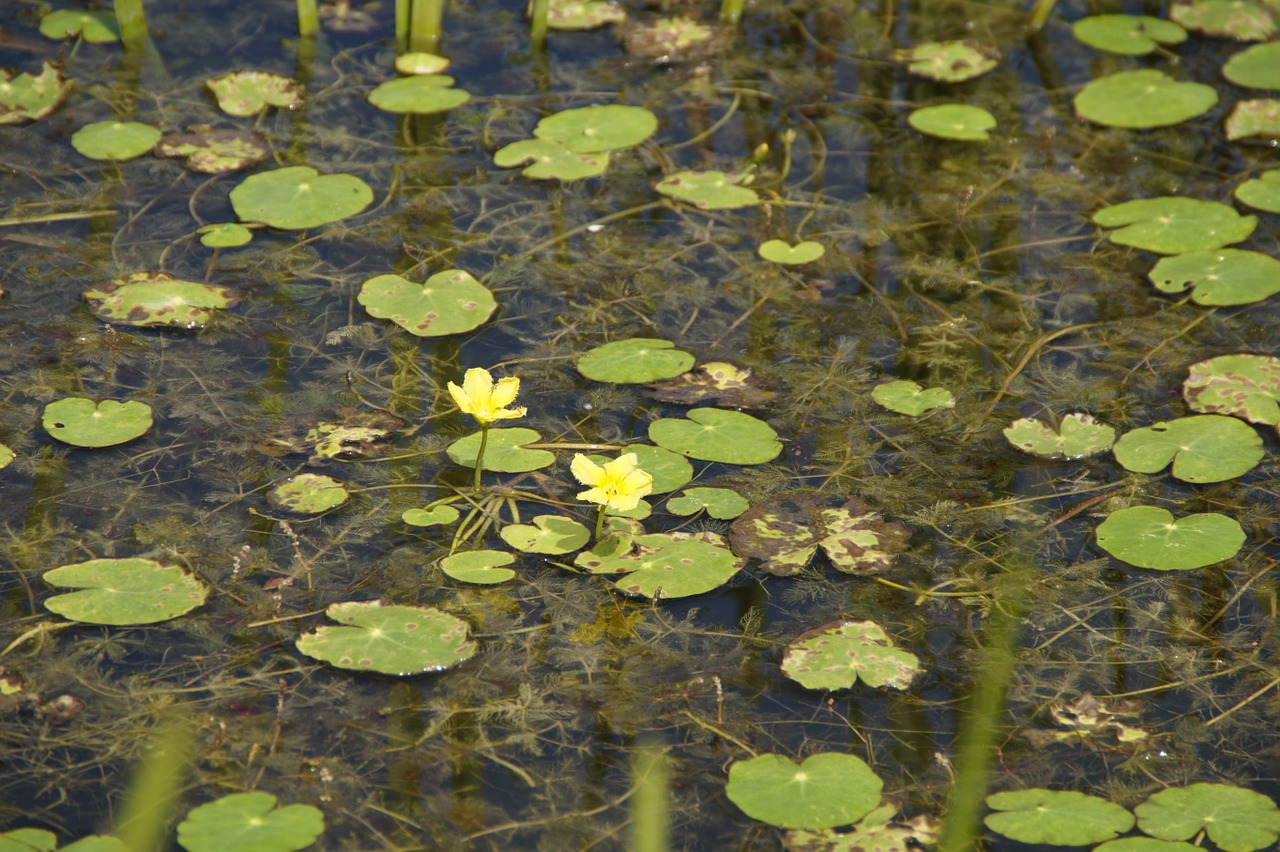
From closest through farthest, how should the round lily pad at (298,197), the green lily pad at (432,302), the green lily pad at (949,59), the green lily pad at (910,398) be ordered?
the green lily pad at (910,398) → the green lily pad at (432,302) → the round lily pad at (298,197) → the green lily pad at (949,59)

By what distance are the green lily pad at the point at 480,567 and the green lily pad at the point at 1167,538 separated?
1.47m

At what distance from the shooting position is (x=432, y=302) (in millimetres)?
3537

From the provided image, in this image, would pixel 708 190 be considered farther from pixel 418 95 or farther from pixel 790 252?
pixel 418 95

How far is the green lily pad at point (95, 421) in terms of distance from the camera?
3.04 meters

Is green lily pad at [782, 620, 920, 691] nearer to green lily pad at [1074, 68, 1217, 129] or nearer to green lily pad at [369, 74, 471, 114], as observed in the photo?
green lily pad at [369, 74, 471, 114]

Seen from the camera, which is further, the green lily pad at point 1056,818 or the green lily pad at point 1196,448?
the green lily pad at point 1196,448

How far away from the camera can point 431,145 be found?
14.2 feet

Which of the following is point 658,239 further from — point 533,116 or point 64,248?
point 64,248

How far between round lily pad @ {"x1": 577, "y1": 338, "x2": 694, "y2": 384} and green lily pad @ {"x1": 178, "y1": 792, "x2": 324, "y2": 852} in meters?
1.51

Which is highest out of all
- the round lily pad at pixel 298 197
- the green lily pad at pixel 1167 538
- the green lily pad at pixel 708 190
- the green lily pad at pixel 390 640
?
the green lily pad at pixel 708 190

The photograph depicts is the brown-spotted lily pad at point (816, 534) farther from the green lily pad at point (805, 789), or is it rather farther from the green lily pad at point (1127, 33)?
the green lily pad at point (1127, 33)

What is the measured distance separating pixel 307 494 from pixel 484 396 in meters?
0.53

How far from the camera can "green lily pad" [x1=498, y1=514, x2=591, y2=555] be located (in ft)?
9.30

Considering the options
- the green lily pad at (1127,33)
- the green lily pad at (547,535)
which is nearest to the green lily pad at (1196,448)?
the green lily pad at (547,535)
